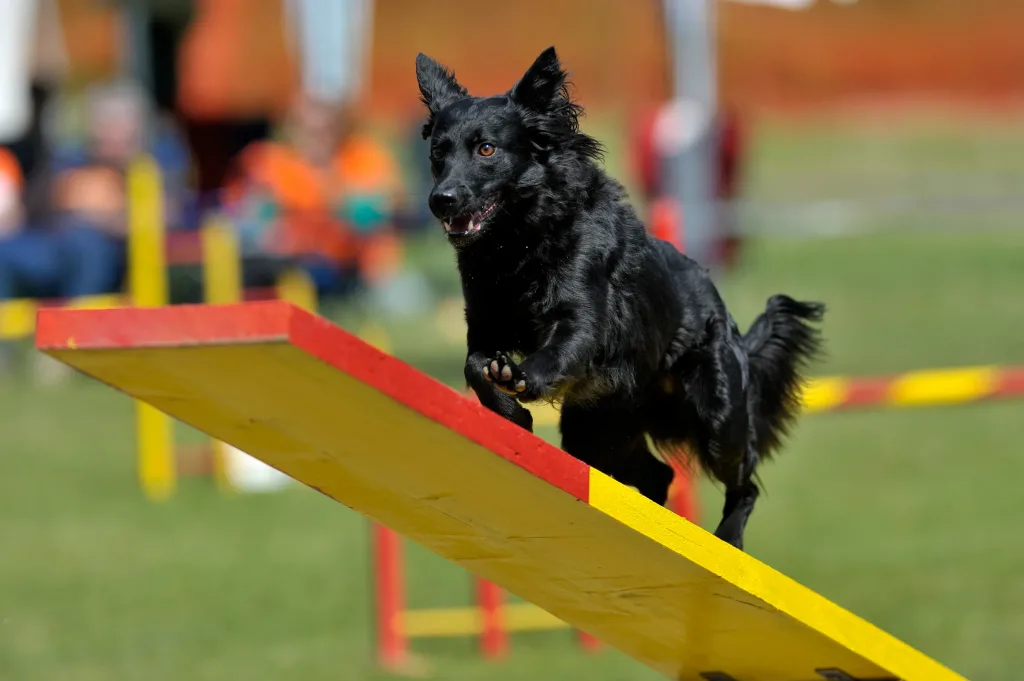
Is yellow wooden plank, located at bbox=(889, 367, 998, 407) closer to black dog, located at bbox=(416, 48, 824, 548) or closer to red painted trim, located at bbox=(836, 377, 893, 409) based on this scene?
red painted trim, located at bbox=(836, 377, 893, 409)

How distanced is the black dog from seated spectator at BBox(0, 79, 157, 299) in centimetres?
782

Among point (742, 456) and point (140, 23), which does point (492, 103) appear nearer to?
point (742, 456)

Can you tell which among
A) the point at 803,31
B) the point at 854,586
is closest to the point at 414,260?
the point at 854,586

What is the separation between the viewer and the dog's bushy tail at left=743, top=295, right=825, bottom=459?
12.3 feet

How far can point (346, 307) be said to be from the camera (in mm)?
12672

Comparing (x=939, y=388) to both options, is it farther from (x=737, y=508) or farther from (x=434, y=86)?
(x=434, y=86)

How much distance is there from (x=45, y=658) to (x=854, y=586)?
10.8ft

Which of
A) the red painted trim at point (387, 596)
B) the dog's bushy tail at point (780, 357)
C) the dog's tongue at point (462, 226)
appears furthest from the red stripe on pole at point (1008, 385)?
the dog's tongue at point (462, 226)

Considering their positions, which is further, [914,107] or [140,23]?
[914,107]

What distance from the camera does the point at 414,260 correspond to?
17094mm

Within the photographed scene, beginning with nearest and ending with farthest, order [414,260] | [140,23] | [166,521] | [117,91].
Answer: [166,521] < [117,91] < [140,23] < [414,260]

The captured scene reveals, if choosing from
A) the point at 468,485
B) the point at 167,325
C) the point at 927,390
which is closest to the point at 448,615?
the point at 927,390

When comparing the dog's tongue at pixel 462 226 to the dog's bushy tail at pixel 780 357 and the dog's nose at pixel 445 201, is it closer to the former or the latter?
the dog's nose at pixel 445 201

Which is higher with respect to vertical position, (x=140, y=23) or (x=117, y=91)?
(x=140, y=23)
